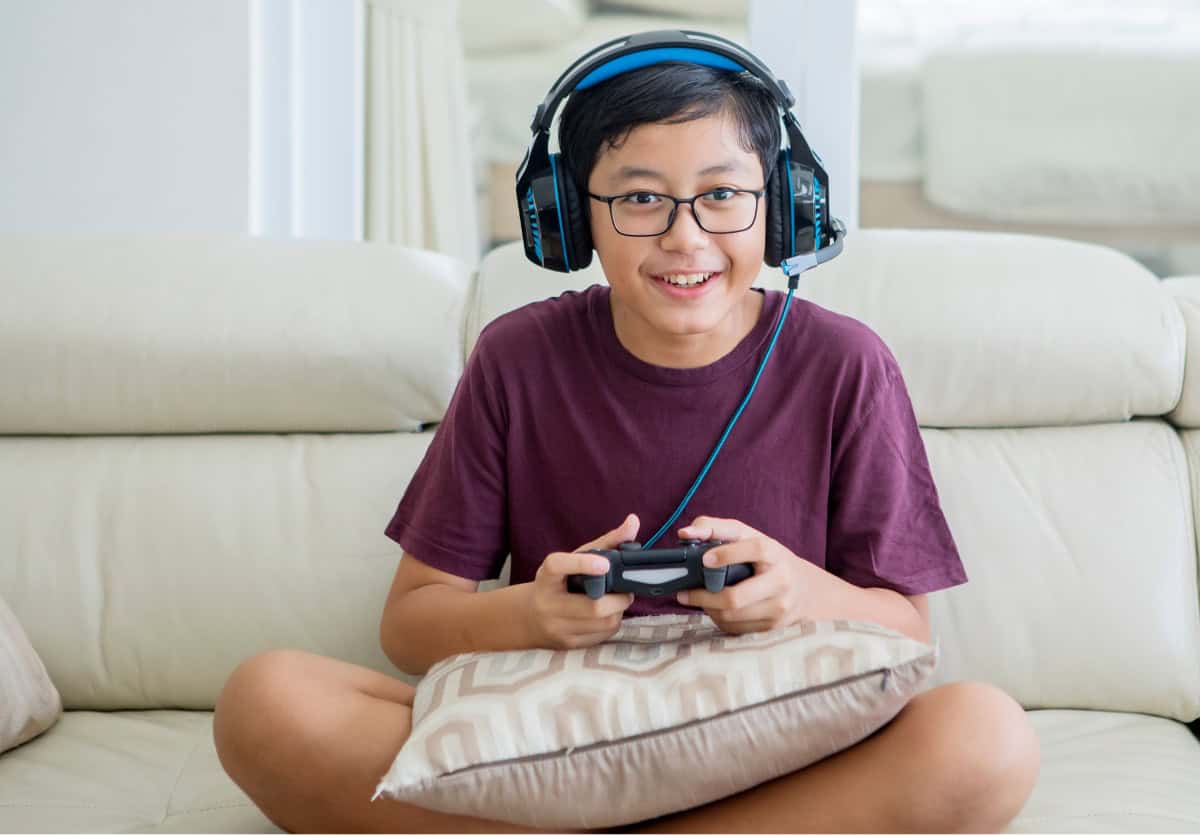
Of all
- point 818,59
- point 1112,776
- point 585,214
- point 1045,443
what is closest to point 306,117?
point 818,59

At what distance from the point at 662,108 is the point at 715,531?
1.32 ft

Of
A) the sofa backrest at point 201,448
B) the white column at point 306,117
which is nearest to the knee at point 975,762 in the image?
the sofa backrest at point 201,448

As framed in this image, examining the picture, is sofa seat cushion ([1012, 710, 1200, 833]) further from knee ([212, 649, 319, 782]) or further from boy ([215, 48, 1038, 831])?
knee ([212, 649, 319, 782])

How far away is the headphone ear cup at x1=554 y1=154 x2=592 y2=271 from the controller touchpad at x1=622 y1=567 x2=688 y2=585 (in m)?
0.37

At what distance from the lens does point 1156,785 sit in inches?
46.8

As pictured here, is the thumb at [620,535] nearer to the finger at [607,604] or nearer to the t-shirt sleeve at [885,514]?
the finger at [607,604]

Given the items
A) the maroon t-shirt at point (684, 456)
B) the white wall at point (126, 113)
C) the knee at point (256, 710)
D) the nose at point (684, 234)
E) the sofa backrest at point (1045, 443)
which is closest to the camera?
the knee at point (256, 710)

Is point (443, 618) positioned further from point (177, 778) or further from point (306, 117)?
point (306, 117)

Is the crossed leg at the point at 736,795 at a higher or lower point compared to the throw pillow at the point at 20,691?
higher

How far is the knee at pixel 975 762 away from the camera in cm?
92

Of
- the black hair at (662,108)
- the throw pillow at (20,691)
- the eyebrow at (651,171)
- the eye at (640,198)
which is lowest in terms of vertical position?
the throw pillow at (20,691)

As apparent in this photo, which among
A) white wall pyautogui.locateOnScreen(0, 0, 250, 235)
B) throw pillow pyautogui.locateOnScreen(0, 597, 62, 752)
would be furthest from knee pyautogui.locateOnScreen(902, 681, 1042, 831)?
white wall pyautogui.locateOnScreen(0, 0, 250, 235)

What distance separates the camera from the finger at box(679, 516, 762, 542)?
0.99 meters

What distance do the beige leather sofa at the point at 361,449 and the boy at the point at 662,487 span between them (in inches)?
8.2
